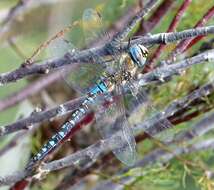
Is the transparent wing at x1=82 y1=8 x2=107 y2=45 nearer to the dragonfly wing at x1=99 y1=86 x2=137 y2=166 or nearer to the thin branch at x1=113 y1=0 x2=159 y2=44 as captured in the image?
the dragonfly wing at x1=99 y1=86 x2=137 y2=166

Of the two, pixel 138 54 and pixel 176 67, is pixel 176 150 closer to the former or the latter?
pixel 138 54

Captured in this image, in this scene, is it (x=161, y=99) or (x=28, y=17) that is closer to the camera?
(x=161, y=99)

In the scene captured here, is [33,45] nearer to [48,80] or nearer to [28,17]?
[28,17]

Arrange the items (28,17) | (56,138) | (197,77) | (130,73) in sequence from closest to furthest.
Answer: (56,138) → (130,73) → (197,77) → (28,17)

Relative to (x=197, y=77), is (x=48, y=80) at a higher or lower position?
higher

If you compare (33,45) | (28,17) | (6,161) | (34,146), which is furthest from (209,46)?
(28,17)

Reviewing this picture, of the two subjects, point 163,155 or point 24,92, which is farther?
point 24,92

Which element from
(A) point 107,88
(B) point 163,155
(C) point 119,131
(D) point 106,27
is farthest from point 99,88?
(D) point 106,27

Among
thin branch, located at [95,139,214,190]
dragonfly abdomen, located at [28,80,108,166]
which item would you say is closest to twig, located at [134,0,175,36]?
dragonfly abdomen, located at [28,80,108,166]
